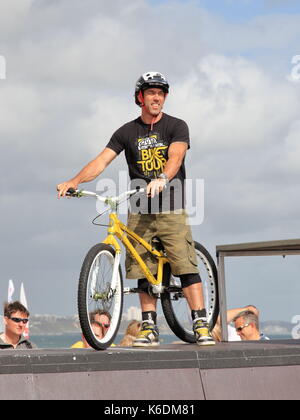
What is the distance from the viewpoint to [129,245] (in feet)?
25.1

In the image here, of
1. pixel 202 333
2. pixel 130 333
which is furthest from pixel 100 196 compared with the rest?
pixel 130 333

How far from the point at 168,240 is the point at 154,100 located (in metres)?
1.33

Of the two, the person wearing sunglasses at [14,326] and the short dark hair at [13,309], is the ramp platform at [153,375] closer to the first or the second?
the person wearing sunglasses at [14,326]

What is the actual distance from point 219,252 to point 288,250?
733 mm

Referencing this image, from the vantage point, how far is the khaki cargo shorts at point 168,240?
782 cm

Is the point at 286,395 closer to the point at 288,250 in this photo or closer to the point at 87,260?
the point at 87,260

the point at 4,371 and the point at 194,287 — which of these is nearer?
the point at 4,371

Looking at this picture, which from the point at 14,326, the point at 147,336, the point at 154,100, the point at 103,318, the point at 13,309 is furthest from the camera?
the point at 13,309

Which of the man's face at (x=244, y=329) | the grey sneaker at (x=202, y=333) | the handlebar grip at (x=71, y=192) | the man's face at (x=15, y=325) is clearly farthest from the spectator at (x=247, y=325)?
the handlebar grip at (x=71, y=192)

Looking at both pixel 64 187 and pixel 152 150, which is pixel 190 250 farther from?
pixel 64 187

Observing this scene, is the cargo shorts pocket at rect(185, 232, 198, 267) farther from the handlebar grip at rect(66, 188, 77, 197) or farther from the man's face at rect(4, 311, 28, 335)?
the man's face at rect(4, 311, 28, 335)
